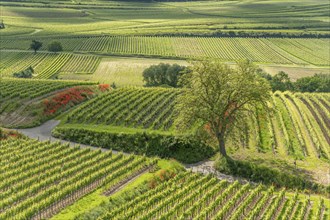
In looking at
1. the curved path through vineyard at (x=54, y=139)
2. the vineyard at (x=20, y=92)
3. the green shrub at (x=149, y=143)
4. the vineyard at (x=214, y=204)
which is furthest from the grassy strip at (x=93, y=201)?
the vineyard at (x=20, y=92)

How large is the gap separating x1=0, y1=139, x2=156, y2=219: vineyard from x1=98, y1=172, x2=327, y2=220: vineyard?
649 cm

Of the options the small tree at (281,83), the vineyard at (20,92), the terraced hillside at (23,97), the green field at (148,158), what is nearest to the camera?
the green field at (148,158)

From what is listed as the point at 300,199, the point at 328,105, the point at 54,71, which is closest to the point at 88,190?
the point at 300,199

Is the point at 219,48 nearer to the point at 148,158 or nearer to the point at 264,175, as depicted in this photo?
the point at 148,158

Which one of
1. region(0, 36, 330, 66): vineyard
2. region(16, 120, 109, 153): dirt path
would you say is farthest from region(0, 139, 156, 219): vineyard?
region(0, 36, 330, 66): vineyard

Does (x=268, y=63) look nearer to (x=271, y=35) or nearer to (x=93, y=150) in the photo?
(x=271, y=35)

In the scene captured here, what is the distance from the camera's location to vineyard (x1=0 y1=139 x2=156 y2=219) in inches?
1583

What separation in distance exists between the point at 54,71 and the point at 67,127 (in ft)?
231

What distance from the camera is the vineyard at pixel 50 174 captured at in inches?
1583

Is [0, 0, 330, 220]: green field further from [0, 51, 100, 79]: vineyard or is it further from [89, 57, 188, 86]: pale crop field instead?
[0, 51, 100, 79]: vineyard

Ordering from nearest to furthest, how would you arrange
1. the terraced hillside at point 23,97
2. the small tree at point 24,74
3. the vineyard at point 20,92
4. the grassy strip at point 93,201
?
1. the grassy strip at point 93,201
2. the terraced hillside at point 23,97
3. the vineyard at point 20,92
4. the small tree at point 24,74

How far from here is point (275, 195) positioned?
44.2 meters

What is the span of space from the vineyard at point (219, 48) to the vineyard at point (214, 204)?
118 m

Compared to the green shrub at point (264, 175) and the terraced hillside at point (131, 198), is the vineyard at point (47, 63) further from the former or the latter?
the green shrub at point (264, 175)
